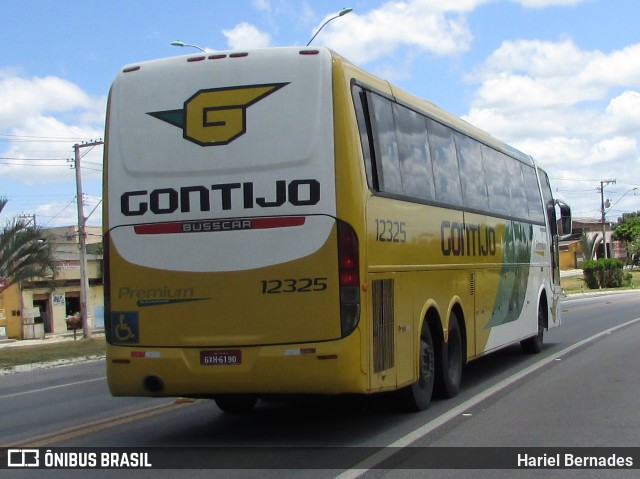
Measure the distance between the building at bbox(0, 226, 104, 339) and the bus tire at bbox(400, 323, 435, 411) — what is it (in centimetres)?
3765

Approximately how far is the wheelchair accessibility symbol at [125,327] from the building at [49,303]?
126ft

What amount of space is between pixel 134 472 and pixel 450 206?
18.7 feet

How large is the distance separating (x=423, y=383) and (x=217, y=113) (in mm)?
4035

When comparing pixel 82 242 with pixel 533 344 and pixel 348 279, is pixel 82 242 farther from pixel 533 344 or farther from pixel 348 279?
pixel 348 279

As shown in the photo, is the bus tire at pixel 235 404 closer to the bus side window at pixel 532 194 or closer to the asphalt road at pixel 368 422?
the asphalt road at pixel 368 422

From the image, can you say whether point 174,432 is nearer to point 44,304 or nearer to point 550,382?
point 550,382

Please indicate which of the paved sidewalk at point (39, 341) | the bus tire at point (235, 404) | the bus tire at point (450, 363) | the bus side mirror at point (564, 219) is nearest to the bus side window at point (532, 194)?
the bus side mirror at point (564, 219)

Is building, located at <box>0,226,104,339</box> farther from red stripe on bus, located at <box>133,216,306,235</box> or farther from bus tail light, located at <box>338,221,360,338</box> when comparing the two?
bus tail light, located at <box>338,221,360,338</box>

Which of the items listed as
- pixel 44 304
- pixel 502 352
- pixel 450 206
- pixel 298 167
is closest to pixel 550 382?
pixel 450 206

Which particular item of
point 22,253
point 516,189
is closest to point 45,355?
point 22,253

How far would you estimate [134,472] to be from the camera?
24.9 ft

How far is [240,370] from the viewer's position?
8336 mm

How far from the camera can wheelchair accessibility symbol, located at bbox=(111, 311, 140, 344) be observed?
872 centimetres

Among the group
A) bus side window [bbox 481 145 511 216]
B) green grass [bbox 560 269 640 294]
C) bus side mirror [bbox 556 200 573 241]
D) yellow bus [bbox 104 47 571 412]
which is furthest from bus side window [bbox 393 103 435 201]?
green grass [bbox 560 269 640 294]
